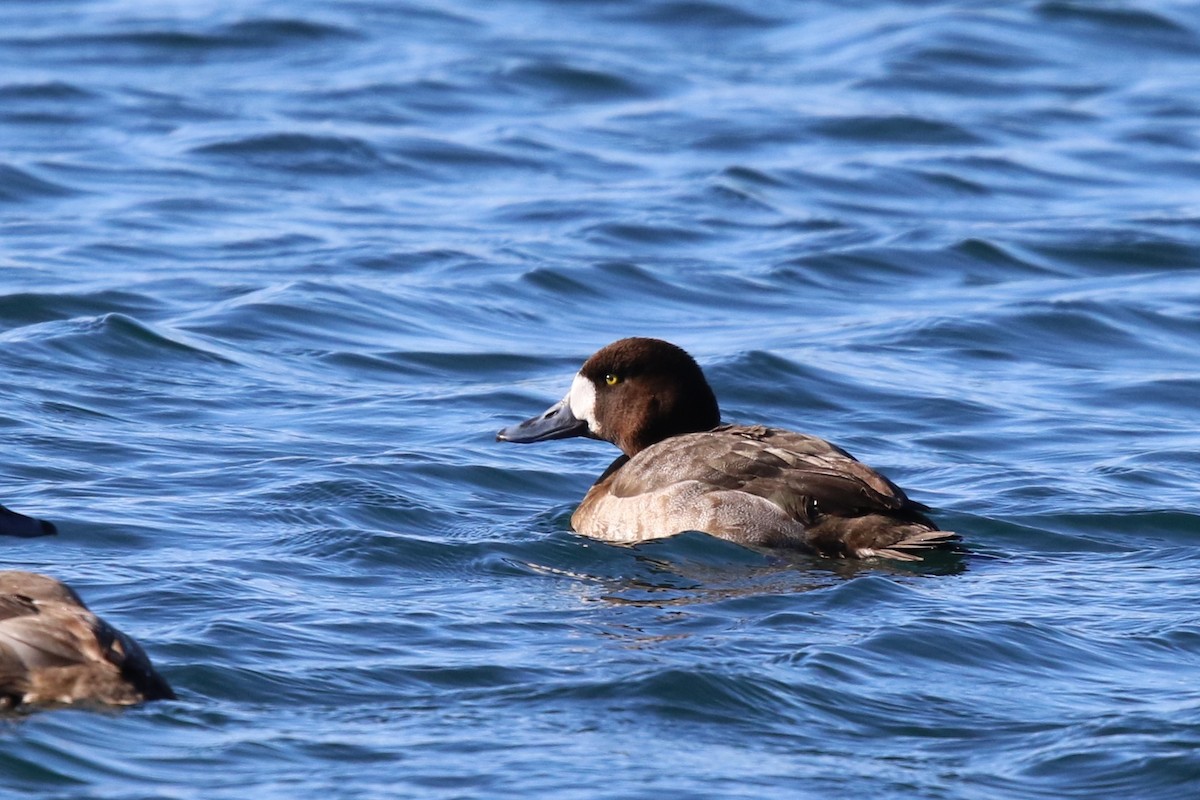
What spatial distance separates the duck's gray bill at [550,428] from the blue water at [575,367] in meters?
0.27

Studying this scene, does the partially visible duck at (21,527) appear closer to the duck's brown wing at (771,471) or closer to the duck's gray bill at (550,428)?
the duck's brown wing at (771,471)

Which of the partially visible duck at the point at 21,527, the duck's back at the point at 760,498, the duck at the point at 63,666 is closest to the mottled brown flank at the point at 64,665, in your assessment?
the duck at the point at 63,666

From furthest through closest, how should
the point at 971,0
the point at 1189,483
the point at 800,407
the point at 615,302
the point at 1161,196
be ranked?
the point at 971,0, the point at 1161,196, the point at 615,302, the point at 800,407, the point at 1189,483

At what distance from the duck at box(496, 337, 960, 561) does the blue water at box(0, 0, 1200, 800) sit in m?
0.13

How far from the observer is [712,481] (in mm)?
8602

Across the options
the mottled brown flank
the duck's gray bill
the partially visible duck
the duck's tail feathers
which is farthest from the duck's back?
the mottled brown flank

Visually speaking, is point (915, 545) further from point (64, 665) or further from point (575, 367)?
point (575, 367)

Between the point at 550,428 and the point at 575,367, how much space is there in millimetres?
2669

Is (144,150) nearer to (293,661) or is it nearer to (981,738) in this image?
(293,661)

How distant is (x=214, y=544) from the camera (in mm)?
8430

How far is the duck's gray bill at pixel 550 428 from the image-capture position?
9.80 meters

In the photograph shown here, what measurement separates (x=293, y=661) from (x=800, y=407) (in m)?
5.50

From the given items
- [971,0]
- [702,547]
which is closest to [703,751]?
[702,547]

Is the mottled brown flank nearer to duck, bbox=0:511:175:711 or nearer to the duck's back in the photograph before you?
duck, bbox=0:511:175:711
